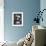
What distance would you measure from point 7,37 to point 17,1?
5.01ft

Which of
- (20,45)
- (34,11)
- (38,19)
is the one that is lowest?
(20,45)

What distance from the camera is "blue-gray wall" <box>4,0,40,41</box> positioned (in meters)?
5.35

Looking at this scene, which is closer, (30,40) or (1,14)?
(30,40)

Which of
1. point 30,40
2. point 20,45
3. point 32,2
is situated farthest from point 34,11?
point 30,40

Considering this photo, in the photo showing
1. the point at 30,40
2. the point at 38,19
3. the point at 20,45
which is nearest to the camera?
the point at 30,40

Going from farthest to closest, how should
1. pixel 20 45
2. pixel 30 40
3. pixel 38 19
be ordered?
pixel 38 19
pixel 20 45
pixel 30 40

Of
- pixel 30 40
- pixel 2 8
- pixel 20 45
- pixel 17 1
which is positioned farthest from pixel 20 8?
pixel 30 40

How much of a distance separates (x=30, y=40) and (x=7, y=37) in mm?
2305

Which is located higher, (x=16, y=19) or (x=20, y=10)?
(x=20, y=10)

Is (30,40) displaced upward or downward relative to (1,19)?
downward

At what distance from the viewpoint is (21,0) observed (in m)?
5.36

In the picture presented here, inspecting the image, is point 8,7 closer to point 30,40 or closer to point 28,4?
point 28,4

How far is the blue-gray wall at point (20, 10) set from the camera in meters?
5.35

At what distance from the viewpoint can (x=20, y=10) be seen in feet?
17.6
